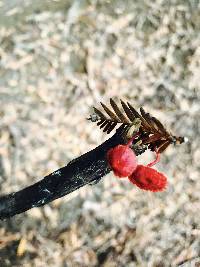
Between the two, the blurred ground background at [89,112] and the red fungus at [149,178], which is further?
the blurred ground background at [89,112]

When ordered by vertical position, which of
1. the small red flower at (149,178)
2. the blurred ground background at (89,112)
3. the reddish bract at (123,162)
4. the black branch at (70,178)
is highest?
the blurred ground background at (89,112)

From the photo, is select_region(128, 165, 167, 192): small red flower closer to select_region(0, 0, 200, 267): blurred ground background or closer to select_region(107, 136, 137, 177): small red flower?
select_region(107, 136, 137, 177): small red flower

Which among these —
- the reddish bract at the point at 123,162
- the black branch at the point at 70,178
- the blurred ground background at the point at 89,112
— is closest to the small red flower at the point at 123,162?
the reddish bract at the point at 123,162

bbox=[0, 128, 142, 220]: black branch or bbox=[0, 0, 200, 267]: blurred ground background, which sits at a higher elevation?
bbox=[0, 0, 200, 267]: blurred ground background

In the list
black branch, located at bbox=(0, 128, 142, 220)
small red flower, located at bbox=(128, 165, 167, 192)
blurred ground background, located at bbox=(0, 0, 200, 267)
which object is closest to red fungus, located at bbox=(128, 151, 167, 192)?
small red flower, located at bbox=(128, 165, 167, 192)

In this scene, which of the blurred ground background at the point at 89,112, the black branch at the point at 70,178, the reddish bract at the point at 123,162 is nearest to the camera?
the reddish bract at the point at 123,162

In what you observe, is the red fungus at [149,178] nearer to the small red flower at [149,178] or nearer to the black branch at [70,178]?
the small red flower at [149,178]

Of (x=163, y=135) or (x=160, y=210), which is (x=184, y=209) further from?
(x=163, y=135)
